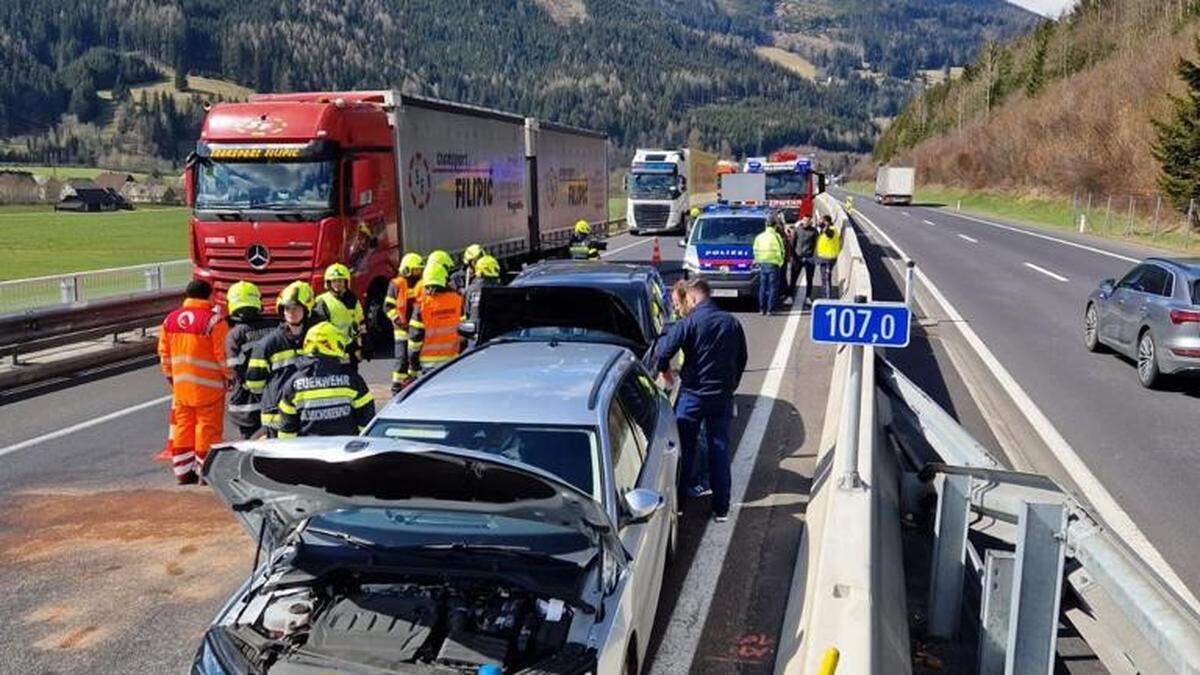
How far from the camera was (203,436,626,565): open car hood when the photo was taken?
11.3 feet

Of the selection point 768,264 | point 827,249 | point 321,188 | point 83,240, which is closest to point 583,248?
point 768,264

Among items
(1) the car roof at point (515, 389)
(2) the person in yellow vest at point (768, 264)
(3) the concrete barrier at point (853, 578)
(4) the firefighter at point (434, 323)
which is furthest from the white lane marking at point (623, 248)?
(3) the concrete barrier at point (853, 578)

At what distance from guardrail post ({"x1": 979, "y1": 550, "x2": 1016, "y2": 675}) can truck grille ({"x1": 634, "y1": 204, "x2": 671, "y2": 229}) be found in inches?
1327

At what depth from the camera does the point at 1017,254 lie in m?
28.8

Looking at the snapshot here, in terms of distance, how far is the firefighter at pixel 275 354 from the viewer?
702 centimetres

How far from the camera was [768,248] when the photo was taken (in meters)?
16.4

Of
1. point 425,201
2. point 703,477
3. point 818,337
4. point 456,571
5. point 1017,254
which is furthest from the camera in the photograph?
point 1017,254

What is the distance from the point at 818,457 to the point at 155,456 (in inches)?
238

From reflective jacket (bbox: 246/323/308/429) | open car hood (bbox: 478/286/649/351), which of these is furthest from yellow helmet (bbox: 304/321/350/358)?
open car hood (bbox: 478/286/649/351)

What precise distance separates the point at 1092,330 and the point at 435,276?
9.32 metres

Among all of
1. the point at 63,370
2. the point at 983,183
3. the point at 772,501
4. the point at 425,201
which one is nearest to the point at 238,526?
the point at 772,501

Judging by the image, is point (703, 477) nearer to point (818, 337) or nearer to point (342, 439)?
point (818, 337)

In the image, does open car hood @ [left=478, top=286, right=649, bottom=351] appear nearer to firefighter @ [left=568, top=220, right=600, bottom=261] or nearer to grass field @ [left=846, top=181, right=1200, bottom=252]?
firefighter @ [left=568, top=220, right=600, bottom=261]

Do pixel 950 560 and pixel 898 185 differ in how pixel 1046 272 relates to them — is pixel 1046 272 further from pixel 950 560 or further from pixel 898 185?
pixel 898 185
